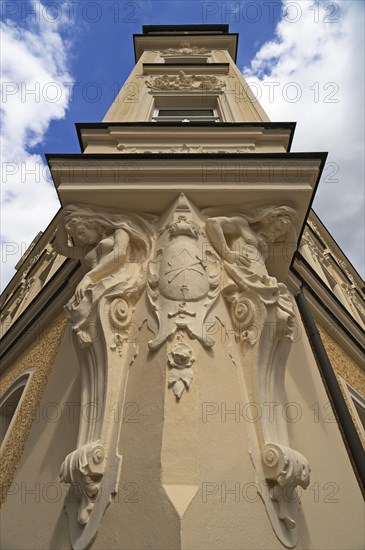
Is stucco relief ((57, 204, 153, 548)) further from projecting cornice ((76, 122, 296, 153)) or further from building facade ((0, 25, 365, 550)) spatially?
projecting cornice ((76, 122, 296, 153))

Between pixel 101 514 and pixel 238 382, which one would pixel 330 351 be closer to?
pixel 238 382

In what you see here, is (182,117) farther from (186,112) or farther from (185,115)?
(186,112)

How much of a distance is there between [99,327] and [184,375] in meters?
0.79

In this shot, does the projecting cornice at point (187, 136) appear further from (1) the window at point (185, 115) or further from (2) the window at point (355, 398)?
(2) the window at point (355, 398)

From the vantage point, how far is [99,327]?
3.01 meters

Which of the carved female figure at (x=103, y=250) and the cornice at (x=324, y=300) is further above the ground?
the cornice at (x=324, y=300)

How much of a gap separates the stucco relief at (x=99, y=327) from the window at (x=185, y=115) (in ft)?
11.6

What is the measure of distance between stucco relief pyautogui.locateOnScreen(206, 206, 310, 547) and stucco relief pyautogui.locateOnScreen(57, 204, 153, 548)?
0.76 metres

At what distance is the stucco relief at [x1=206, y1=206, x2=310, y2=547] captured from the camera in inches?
92.5

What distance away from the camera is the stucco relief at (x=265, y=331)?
2350mm

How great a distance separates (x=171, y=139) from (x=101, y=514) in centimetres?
394

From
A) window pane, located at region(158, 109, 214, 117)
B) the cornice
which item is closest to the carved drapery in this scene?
the cornice

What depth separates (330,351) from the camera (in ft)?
19.3

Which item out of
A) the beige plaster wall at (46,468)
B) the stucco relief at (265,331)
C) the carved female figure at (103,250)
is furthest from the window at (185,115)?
the beige plaster wall at (46,468)
